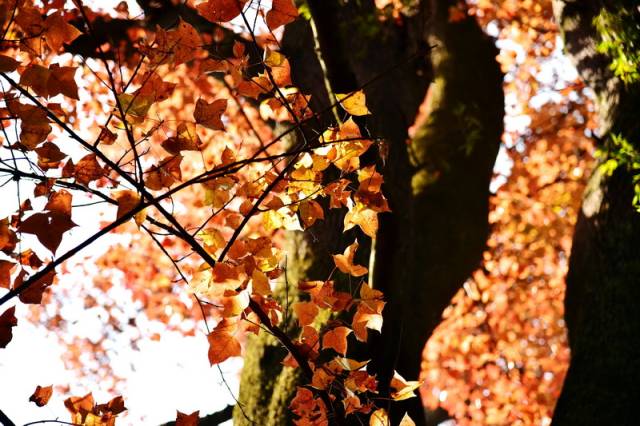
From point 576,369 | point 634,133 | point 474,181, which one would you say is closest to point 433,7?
point 474,181

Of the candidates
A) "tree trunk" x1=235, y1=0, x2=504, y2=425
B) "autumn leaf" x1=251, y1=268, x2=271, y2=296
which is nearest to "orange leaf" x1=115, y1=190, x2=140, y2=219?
"autumn leaf" x1=251, y1=268, x2=271, y2=296

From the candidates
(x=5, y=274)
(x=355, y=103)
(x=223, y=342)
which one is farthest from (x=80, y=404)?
(x=355, y=103)

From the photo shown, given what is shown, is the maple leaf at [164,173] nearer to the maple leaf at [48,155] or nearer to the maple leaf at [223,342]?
the maple leaf at [48,155]

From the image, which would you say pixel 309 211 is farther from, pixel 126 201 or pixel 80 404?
pixel 80 404

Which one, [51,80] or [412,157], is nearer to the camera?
[51,80]

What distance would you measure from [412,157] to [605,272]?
249 cm

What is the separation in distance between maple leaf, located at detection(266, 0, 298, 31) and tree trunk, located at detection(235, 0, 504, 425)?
746 mm

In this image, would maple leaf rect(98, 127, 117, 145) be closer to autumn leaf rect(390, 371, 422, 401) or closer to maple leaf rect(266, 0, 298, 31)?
maple leaf rect(266, 0, 298, 31)

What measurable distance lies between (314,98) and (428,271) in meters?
1.81

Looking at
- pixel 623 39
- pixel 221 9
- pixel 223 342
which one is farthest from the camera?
pixel 623 39

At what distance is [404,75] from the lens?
5.57 m

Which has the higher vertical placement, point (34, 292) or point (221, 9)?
point (221, 9)

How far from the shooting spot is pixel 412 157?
6074 millimetres

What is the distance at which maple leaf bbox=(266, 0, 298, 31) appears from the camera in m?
2.12
